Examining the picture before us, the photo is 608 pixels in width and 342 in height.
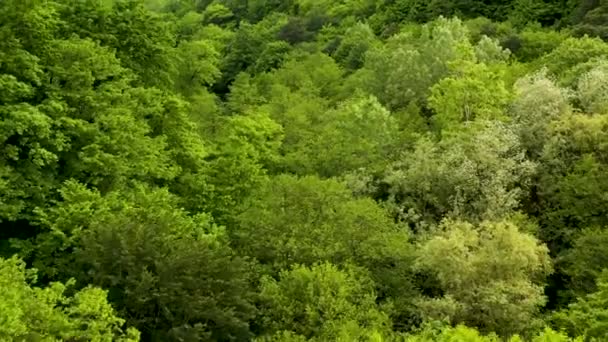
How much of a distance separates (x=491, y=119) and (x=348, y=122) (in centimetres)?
1167

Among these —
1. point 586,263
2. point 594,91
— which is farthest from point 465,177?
point 594,91

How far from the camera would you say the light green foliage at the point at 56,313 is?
24398mm

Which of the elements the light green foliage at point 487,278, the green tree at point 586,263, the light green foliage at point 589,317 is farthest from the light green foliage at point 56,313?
the green tree at point 586,263

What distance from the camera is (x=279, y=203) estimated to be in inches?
1615

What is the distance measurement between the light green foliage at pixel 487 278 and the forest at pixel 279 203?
12 centimetres

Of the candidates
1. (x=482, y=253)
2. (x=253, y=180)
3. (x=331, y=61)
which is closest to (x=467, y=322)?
(x=482, y=253)

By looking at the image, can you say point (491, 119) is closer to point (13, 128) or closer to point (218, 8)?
point (13, 128)

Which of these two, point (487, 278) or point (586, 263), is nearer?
point (487, 278)

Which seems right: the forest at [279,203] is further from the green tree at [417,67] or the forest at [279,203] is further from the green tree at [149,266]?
the green tree at [417,67]

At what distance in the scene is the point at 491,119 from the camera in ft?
164

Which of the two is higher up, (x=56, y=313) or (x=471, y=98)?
(x=471, y=98)

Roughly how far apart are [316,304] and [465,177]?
611 inches

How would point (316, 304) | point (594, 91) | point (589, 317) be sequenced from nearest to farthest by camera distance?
point (589, 317)
point (316, 304)
point (594, 91)

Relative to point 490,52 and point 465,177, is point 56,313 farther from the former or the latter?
point 490,52
